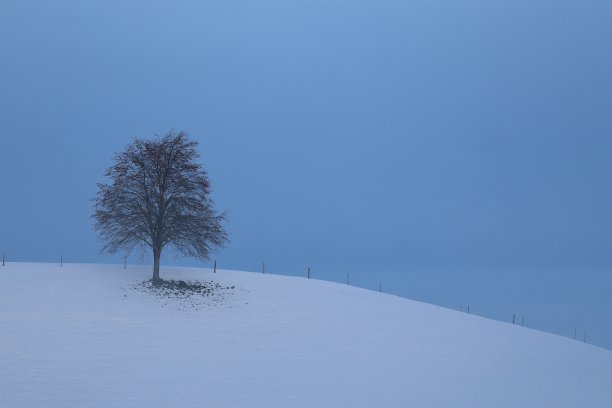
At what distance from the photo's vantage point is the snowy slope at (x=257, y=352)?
917 inches

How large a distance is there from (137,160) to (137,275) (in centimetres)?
807

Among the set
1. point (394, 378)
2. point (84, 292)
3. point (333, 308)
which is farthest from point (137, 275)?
point (394, 378)

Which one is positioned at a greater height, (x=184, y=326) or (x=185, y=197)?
(x=185, y=197)

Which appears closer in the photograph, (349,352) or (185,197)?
(349,352)

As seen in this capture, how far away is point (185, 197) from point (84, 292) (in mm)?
8768

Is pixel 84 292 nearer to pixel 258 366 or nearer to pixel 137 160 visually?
pixel 137 160

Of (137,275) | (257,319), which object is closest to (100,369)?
(257,319)

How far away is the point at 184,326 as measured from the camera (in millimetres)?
32281

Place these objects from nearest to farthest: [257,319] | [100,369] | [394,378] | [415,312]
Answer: [100,369]
[394,378]
[257,319]
[415,312]

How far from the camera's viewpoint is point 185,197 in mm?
40375

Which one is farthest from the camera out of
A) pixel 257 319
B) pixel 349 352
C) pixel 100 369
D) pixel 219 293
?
pixel 219 293

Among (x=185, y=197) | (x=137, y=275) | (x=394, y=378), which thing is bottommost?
(x=394, y=378)

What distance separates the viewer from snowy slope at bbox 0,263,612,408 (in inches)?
917

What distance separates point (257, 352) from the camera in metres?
29.2
